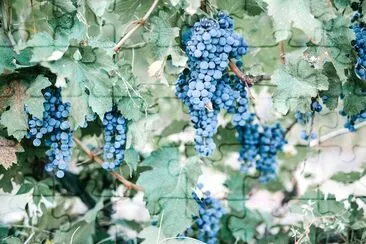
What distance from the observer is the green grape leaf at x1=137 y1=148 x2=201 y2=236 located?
3.67 meters

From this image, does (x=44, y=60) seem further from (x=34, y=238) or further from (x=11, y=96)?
(x=34, y=238)

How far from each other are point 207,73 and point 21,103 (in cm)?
83

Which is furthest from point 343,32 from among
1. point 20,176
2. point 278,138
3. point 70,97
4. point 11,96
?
point 20,176

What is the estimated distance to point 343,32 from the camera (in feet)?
11.4

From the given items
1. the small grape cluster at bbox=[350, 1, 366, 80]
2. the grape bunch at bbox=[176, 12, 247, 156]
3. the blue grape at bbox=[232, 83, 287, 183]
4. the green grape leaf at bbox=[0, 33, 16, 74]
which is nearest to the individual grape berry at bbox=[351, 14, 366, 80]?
the small grape cluster at bbox=[350, 1, 366, 80]

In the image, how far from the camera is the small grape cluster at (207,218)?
13.1 feet

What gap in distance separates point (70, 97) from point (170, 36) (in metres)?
0.57

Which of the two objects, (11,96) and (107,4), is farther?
(107,4)

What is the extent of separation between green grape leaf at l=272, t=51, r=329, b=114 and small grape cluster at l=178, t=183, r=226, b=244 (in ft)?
2.48

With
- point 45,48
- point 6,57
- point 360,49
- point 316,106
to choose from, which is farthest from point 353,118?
point 6,57

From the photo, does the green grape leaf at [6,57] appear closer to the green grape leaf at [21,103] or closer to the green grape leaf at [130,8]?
the green grape leaf at [21,103]

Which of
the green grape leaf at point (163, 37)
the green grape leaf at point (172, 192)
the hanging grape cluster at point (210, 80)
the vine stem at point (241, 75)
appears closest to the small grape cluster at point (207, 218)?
the green grape leaf at point (172, 192)

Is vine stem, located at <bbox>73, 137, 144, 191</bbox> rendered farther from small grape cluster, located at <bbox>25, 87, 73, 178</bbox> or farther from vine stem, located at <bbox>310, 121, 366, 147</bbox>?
vine stem, located at <bbox>310, 121, 366, 147</bbox>

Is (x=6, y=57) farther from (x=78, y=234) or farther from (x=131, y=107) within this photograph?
(x=78, y=234)
